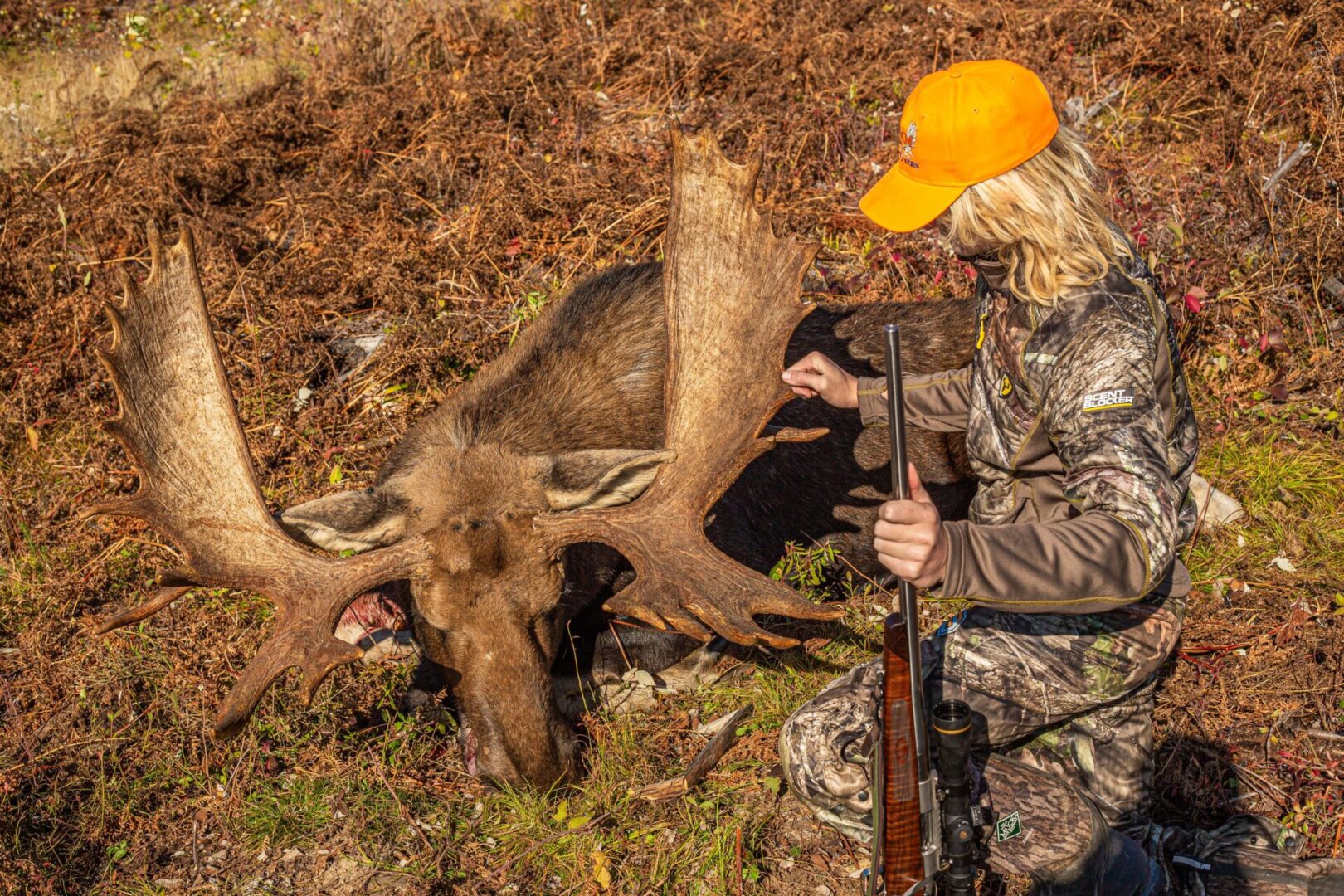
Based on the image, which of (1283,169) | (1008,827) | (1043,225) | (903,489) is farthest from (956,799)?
(1283,169)

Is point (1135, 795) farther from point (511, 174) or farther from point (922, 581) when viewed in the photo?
point (511, 174)

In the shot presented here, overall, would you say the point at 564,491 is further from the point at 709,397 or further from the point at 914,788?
the point at 914,788

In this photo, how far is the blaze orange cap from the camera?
12.4 ft

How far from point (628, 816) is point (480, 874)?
634mm

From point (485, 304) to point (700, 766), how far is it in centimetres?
369

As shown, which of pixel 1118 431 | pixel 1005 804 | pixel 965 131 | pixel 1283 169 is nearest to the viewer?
pixel 1118 431

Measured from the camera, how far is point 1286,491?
6.30 meters

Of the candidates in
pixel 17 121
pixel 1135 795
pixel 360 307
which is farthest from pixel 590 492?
pixel 17 121

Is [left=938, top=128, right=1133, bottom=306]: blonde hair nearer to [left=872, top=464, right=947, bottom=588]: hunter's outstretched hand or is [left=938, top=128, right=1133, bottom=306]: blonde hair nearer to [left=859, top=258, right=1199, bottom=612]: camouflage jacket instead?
[left=859, top=258, right=1199, bottom=612]: camouflage jacket

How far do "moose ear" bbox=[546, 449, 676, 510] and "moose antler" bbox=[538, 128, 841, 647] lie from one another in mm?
94

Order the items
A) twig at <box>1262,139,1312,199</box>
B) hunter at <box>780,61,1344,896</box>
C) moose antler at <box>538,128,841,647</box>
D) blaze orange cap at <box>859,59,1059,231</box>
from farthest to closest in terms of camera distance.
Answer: twig at <box>1262,139,1312,199</box> < moose antler at <box>538,128,841,647</box> < blaze orange cap at <box>859,59,1059,231</box> < hunter at <box>780,61,1344,896</box>

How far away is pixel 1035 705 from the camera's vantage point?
419 centimetres

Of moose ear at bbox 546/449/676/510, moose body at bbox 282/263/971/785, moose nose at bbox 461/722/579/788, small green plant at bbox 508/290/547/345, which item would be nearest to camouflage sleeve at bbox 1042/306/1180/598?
moose body at bbox 282/263/971/785

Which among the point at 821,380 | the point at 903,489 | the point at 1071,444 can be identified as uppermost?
the point at 903,489
